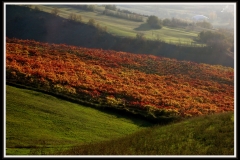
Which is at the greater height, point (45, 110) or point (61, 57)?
point (61, 57)

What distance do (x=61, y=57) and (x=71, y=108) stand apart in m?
6.38

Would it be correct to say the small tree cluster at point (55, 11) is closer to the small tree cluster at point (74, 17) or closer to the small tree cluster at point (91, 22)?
the small tree cluster at point (74, 17)

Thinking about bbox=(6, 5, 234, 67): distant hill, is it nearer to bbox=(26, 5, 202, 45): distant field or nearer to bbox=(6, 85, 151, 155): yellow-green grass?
bbox=(26, 5, 202, 45): distant field

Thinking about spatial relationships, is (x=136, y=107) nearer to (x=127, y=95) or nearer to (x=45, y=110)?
(x=127, y=95)

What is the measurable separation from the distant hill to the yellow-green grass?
29.9 feet

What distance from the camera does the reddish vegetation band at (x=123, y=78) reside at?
20.9 m

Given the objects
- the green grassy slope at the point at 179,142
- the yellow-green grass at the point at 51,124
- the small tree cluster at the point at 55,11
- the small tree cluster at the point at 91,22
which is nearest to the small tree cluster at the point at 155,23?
the small tree cluster at the point at 91,22

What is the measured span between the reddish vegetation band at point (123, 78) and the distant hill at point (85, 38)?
4.66 feet

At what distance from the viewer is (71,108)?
19359mm

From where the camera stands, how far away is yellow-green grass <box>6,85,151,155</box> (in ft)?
49.4

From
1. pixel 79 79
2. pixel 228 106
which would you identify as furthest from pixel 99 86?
pixel 228 106

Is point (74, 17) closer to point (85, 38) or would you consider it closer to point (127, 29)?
point (85, 38)

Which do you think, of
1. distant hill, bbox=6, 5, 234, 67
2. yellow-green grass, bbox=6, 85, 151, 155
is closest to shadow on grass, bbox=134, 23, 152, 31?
distant hill, bbox=6, 5, 234, 67

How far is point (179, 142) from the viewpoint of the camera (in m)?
15.6
